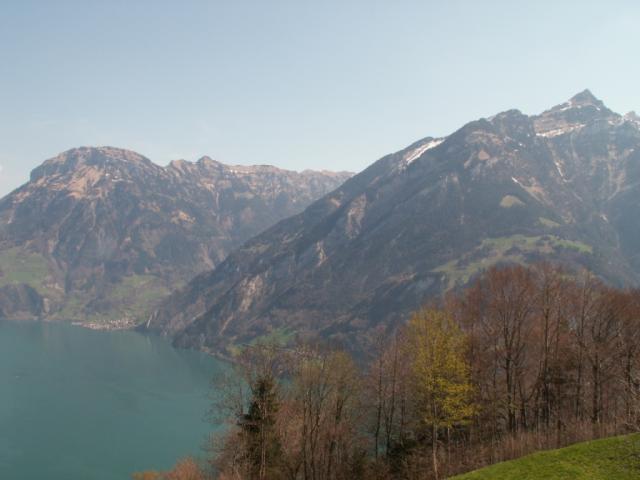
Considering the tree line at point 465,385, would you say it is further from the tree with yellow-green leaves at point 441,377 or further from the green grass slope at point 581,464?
the green grass slope at point 581,464

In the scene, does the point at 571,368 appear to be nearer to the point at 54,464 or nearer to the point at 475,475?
the point at 475,475

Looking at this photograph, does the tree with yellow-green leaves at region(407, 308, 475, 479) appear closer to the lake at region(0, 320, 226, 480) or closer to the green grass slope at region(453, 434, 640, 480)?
the green grass slope at region(453, 434, 640, 480)

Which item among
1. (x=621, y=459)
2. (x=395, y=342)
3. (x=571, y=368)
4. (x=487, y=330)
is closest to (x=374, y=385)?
(x=395, y=342)

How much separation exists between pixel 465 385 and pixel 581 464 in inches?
574

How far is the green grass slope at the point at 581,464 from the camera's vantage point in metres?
25.1

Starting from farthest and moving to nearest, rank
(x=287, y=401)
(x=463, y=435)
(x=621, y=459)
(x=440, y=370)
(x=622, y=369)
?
1. (x=287, y=401)
2. (x=463, y=435)
3. (x=622, y=369)
4. (x=440, y=370)
5. (x=621, y=459)

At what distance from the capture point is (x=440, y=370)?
1609 inches

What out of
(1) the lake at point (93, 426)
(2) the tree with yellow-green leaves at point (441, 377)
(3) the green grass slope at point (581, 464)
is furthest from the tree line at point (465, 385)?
(1) the lake at point (93, 426)

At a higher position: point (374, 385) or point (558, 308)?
point (558, 308)

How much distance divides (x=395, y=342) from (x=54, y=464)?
97254mm

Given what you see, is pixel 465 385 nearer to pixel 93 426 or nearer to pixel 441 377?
pixel 441 377

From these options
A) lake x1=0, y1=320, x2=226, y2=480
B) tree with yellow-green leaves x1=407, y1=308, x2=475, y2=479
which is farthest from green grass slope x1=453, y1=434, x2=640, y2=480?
lake x1=0, y1=320, x2=226, y2=480

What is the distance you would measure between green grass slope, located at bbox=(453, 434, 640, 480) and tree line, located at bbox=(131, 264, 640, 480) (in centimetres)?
1053

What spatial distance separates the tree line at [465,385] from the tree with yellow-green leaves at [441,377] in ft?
0.42
